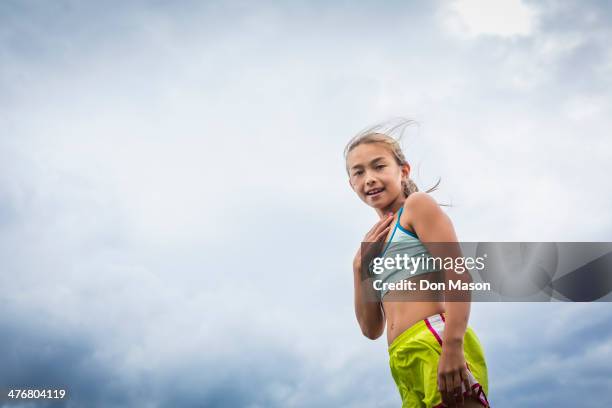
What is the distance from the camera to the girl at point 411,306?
2.94m

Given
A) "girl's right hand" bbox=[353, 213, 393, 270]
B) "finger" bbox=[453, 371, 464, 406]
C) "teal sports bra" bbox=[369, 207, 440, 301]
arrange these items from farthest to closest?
"girl's right hand" bbox=[353, 213, 393, 270]
"teal sports bra" bbox=[369, 207, 440, 301]
"finger" bbox=[453, 371, 464, 406]

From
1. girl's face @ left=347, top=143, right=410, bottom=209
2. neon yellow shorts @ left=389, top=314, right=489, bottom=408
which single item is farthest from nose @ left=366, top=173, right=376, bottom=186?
neon yellow shorts @ left=389, top=314, right=489, bottom=408

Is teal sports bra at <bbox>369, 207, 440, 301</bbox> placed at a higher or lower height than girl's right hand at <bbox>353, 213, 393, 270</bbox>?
lower

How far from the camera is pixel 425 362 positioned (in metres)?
3.09

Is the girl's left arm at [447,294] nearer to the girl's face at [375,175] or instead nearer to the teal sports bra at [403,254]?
the teal sports bra at [403,254]

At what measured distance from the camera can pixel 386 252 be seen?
3.68m

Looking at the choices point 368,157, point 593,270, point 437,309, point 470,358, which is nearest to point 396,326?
point 437,309

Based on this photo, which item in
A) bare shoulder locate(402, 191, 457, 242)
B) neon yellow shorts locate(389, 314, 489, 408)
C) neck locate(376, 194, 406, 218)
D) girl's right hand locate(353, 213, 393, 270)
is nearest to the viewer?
neon yellow shorts locate(389, 314, 489, 408)

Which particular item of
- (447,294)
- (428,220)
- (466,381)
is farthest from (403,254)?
(466,381)

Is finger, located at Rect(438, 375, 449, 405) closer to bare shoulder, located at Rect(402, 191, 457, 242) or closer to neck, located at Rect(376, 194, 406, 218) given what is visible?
bare shoulder, located at Rect(402, 191, 457, 242)

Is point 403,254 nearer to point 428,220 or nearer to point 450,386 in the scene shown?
point 428,220

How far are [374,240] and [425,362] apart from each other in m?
1.05

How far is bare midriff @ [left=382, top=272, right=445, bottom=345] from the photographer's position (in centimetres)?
333

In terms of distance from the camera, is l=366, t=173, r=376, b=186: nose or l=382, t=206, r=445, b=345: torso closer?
l=382, t=206, r=445, b=345: torso
